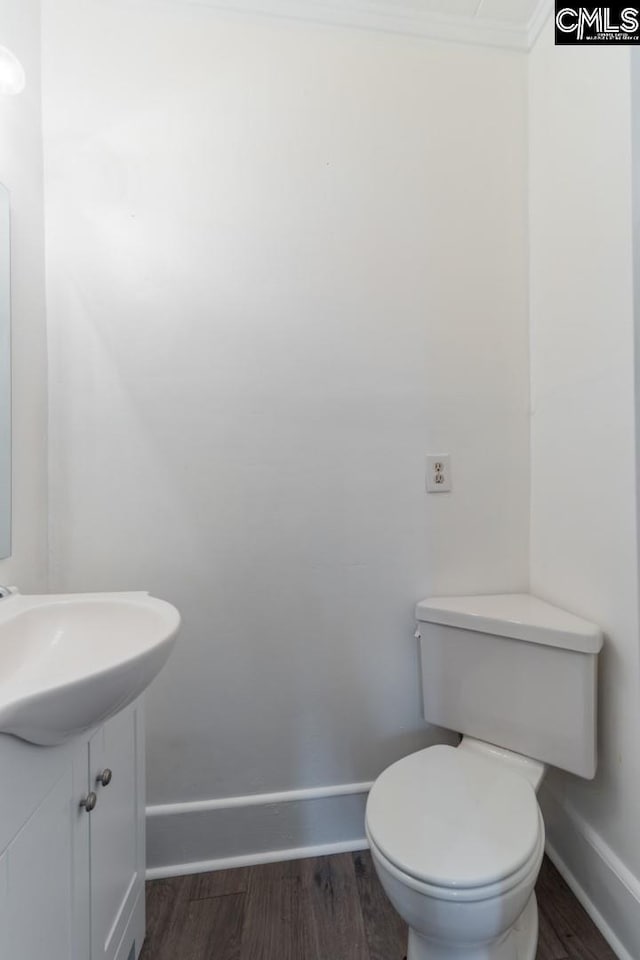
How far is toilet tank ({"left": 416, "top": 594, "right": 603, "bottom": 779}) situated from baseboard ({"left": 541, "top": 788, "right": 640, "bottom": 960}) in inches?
9.2

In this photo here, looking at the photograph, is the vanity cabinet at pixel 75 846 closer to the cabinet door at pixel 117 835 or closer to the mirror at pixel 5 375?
the cabinet door at pixel 117 835

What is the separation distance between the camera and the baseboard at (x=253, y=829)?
118 cm

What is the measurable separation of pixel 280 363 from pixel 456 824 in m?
1.18

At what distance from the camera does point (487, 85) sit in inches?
50.3

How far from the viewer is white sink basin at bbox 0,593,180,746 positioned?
490mm

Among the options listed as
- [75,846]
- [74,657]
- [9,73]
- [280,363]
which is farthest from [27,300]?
[75,846]

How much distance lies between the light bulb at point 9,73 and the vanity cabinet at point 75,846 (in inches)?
48.5

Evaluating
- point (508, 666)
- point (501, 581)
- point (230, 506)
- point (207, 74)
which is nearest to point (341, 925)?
point (508, 666)

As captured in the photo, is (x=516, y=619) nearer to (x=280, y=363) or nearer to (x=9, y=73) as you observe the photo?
(x=280, y=363)

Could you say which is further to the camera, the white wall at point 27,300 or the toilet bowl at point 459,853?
the white wall at point 27,300

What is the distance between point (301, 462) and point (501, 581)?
0.75 meters

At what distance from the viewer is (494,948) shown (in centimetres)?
84

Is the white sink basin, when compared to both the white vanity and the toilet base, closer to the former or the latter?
the white vanity
